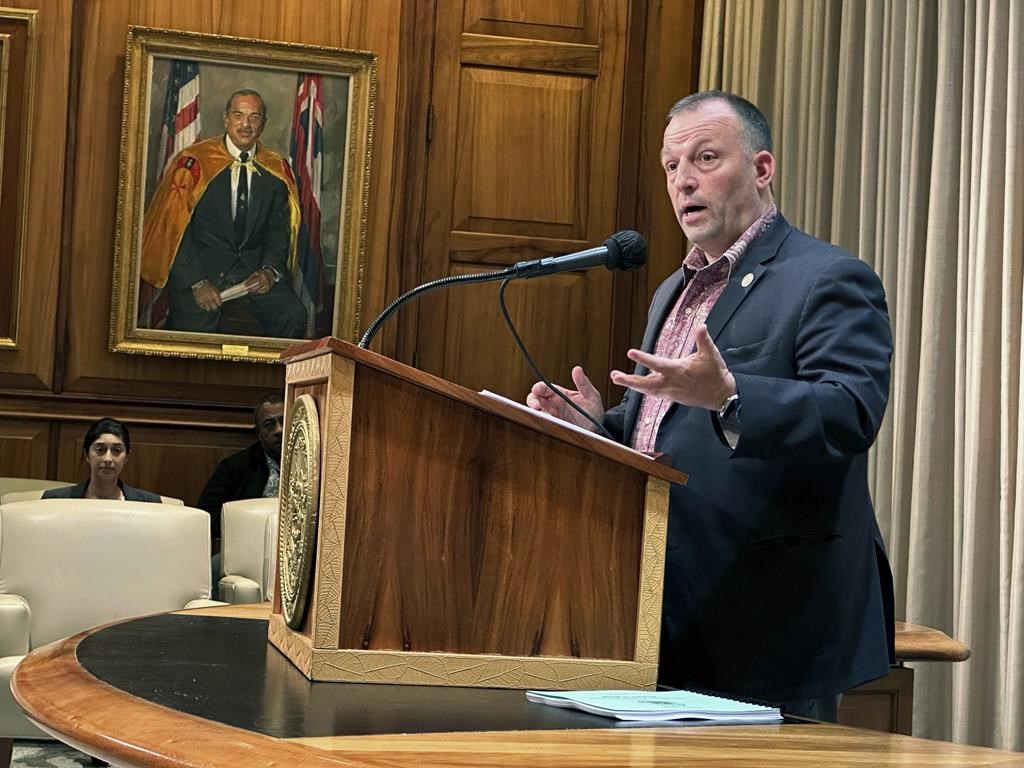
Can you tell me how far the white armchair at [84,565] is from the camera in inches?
164

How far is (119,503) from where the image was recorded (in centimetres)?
436

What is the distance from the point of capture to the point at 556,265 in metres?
1.73

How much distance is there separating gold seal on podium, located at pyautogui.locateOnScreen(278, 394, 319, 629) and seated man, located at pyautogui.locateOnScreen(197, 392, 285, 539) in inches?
173

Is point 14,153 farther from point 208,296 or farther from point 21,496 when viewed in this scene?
point 21,496

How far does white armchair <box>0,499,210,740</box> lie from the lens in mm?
4172

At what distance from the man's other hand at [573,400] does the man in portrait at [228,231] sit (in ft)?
14.4

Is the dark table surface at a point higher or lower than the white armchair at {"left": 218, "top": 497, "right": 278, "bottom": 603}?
higher

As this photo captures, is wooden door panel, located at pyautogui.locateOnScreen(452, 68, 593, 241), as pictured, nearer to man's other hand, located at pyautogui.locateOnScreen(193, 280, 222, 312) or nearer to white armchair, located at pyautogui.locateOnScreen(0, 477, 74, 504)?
man's other hand, located at pyautogui.locateOnScreen(193, 280, 222, 312)

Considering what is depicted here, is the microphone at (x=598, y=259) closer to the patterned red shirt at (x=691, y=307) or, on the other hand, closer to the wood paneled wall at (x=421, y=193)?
the patterned red shirt at (x=691, y=307)

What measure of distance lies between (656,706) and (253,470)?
4.90m

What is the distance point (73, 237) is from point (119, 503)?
2183 millimetres

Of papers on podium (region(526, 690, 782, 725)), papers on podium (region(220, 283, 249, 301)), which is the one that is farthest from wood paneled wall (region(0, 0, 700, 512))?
papers on podium (region(526, 690, 782, 725))

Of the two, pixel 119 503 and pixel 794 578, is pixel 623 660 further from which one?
pixel 119 503

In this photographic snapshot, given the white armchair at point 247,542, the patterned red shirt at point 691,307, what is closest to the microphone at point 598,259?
the patterned red shirt at point 691,307
